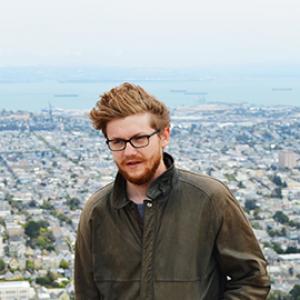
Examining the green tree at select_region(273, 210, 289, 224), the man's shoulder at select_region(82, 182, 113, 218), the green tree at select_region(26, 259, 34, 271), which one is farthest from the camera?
the green tree at select_region(273, 210, 289, 224)

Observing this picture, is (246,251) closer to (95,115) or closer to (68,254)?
(95,115)

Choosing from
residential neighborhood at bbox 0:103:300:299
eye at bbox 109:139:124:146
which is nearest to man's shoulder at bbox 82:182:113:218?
eye at bbox 109:139:124:146

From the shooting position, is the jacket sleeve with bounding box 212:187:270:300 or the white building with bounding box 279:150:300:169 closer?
the jacket sleeve with bounding box 212:187:270:300

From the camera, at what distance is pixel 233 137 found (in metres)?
34.4

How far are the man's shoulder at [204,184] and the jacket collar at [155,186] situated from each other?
0.8 inches

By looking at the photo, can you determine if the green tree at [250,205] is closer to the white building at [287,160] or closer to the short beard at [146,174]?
the white building at [287,160]

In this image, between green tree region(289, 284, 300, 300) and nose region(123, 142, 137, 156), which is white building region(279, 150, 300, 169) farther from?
nose region(123, 142, 137, 156)

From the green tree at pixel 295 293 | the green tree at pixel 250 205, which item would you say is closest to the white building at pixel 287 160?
the green tree at pixel 250 205

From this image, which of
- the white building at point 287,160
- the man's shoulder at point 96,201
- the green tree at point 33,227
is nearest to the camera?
the man's shoulder at point 96,201

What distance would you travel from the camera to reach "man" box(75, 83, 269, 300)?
4.69 feet

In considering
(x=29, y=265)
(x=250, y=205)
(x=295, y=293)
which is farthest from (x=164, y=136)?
(x=250, y=205)

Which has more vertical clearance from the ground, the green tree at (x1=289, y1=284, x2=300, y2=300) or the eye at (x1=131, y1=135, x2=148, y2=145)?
the eye at (x1=131, y1=135, x2=148, y2=145)

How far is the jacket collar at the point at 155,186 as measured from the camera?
146 cm

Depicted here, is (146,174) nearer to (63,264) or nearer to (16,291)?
(16,291)
